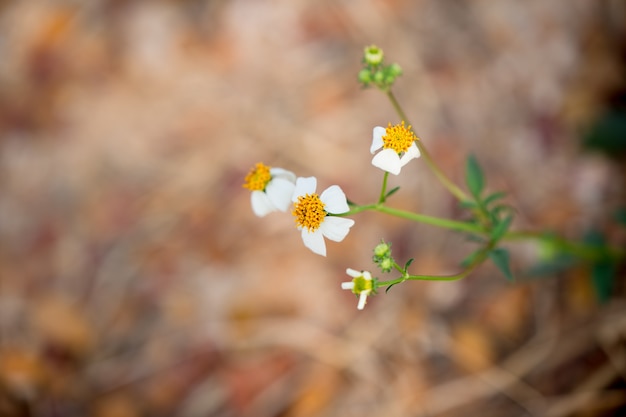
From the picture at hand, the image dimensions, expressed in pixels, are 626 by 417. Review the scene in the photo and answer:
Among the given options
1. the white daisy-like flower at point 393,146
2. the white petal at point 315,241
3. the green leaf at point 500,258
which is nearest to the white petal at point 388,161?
the white daisy-like flower at point 393,146

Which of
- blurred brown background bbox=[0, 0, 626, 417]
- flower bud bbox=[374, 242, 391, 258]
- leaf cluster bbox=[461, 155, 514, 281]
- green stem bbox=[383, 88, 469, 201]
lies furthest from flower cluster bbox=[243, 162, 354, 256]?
blurred brown background bbox=[0, 0, 626, 417]

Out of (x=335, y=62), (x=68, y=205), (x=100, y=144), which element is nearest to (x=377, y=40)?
(x=335, y=62)

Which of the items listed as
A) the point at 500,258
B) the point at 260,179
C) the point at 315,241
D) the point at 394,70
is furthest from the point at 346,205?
the point at 500,258

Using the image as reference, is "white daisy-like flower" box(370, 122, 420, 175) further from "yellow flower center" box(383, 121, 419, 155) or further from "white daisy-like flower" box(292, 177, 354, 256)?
"white daisy-like flower" box(292, 177, 354, 256)

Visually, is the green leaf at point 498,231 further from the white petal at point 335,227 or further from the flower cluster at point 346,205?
the white petal at point 335,227

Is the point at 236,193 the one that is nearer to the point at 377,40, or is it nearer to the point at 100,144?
the point at 100,144

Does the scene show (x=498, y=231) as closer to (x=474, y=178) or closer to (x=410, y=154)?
(x=474, y=178)
